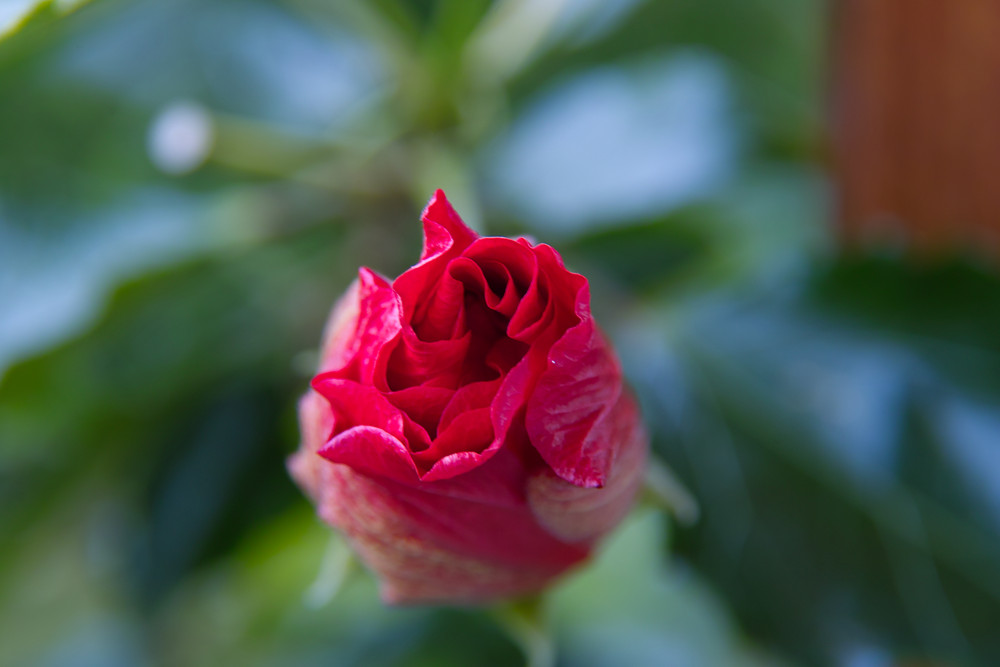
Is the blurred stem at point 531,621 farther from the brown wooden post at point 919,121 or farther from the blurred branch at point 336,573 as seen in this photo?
the brown wooden post at point 919,121

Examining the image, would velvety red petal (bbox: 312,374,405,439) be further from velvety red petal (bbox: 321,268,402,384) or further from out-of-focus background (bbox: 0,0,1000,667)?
out-of-focus background (bbox: 0,0,1000,667)

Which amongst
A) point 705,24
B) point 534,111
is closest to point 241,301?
point 534,111

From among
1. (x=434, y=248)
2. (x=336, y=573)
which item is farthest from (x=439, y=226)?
(x=336, y=573)

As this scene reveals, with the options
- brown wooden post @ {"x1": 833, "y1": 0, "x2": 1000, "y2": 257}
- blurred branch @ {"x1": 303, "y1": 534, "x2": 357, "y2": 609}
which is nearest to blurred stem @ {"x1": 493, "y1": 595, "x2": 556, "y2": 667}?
blurred branch @ {"x1": 303, "y1": 534, "x2": 357, "y2": 609}

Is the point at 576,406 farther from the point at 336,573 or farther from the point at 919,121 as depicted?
the point at 919,121

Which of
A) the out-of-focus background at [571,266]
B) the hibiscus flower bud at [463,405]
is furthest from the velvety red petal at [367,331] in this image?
the out-of-focus background at [571,266]

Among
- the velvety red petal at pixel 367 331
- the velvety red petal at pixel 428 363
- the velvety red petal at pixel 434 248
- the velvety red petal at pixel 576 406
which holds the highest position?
the velvety red petal at pixel 434 248
